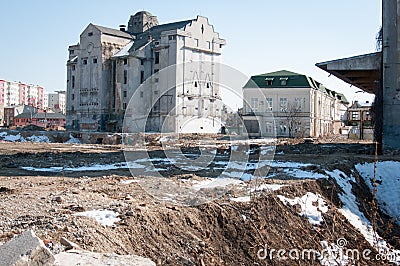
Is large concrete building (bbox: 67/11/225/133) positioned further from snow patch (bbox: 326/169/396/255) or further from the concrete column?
snow patch (bbox: 326/169/396/255)

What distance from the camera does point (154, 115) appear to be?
5791 cm

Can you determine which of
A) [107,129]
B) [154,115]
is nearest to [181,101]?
[154,115]

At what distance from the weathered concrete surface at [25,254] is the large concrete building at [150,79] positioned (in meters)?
48.1

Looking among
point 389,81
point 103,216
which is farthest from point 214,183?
point 389,81

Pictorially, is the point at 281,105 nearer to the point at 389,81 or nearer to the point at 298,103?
the point at 298,103

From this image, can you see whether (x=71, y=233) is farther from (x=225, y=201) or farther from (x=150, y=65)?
(x=150, y=65)

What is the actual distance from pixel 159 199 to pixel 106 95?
178 ft

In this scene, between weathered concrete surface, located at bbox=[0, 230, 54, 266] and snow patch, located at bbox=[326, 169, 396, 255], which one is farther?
snow patch, located at bbox=[326, 169, 396, 255]

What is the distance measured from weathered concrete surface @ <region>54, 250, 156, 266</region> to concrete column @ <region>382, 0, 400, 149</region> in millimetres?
19217

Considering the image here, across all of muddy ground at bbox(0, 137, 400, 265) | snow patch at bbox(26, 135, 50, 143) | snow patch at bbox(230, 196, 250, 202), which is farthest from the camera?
snow patch at bbox(26, 135, 50, 143)

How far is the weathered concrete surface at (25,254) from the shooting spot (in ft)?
14.3

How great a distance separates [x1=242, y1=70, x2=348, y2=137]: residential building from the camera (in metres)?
55.9

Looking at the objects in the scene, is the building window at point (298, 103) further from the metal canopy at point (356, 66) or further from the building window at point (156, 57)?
the metal canopy at point (356, 66)

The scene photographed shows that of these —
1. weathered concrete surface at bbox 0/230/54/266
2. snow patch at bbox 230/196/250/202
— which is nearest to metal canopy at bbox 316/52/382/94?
snow patch at bbox 230/196/250/202
